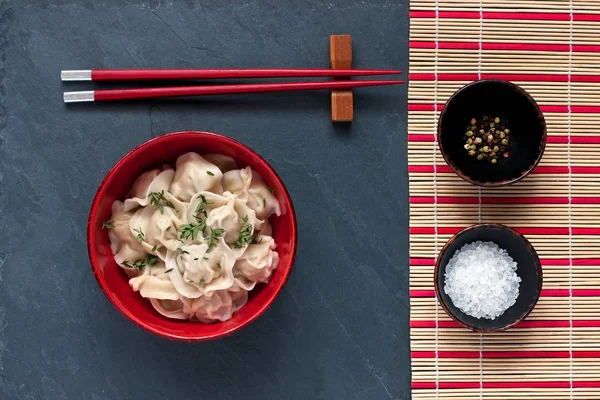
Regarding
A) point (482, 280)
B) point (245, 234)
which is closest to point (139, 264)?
point (245, 234)

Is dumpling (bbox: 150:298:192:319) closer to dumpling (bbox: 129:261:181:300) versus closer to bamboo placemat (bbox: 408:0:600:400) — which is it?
dumpling (bbox: 129:261:181:300)

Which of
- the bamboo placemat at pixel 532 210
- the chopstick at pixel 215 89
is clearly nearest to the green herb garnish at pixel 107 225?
the chopstick at pixel 215 89

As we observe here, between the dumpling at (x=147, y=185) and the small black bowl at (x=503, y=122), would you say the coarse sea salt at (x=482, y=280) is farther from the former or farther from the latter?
the dumpling at (x=147, y=185)

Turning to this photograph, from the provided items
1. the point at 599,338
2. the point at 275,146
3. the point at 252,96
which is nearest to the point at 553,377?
the point at 599,338

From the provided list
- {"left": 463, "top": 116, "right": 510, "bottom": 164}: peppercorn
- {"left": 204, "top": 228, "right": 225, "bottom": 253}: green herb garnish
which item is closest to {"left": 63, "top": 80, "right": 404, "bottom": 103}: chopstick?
{"left": 463, "top": 116, "right": 510, "bottom": 164}: peppercorn

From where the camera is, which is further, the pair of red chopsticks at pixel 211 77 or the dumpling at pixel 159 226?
the pair of red chopsticks at pixel 211 77

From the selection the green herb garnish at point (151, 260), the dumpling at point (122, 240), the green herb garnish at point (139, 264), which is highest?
the dumpling at point (122, 240)

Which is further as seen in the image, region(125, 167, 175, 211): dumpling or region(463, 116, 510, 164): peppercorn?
region(463, 116, 510, 164): peppercorn

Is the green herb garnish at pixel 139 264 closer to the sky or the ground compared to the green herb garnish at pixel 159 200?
closer to the ground
